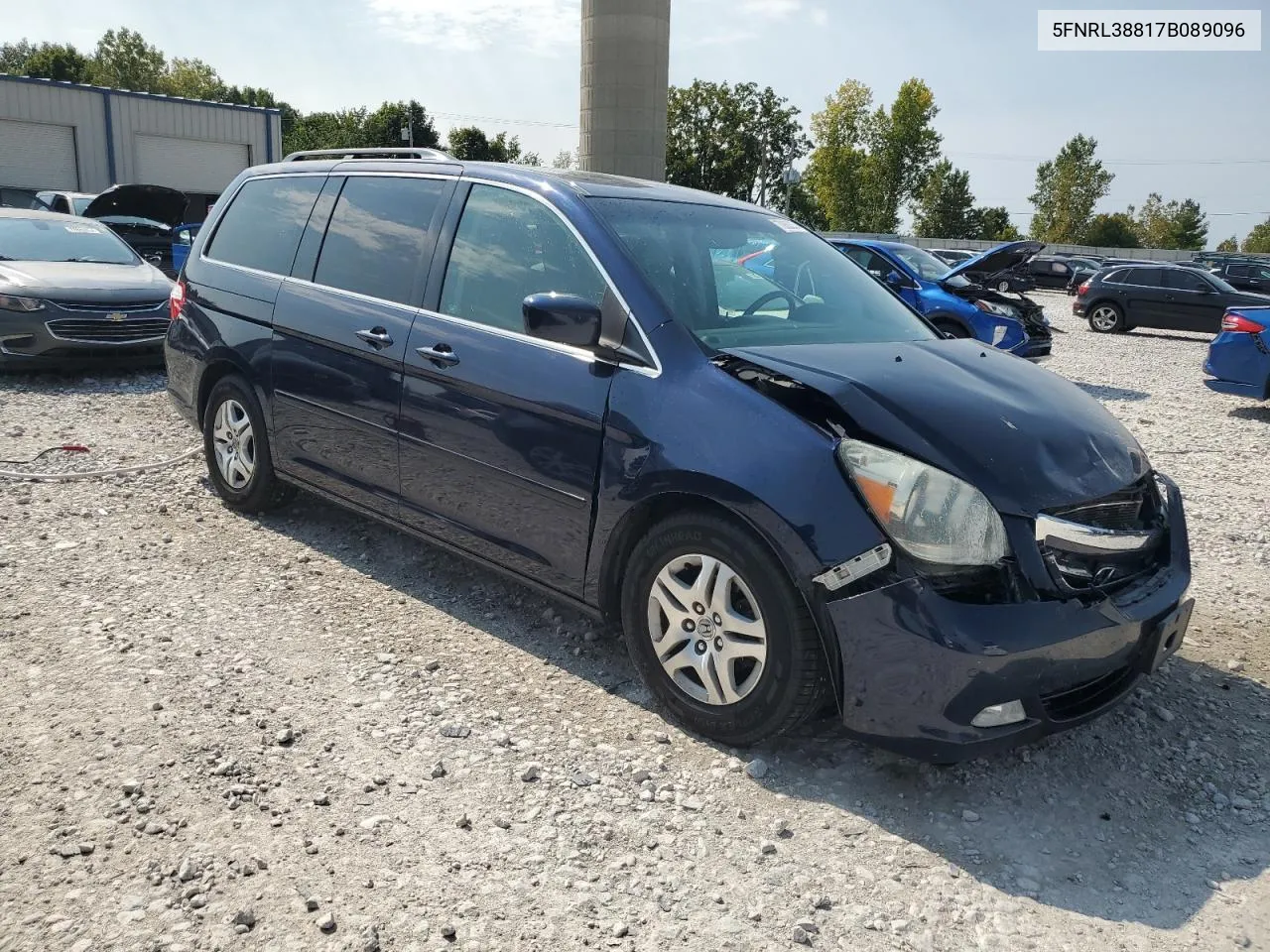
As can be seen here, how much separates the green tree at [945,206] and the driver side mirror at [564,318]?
75390 millimetres

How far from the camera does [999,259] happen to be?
12891 mm

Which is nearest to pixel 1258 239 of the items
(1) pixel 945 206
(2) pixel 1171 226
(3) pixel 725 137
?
(2) pixel 1171 226

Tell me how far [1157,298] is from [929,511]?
2062 cm

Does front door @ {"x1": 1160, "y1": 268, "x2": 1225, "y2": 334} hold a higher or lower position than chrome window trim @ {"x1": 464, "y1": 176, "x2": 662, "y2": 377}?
lower

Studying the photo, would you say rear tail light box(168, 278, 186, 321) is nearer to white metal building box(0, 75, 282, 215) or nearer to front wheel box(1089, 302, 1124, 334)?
front wheel box(1089, 302, 1124, 334)

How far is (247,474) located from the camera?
535cm

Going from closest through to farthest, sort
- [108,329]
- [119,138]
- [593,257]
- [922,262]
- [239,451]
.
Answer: [593,257] < [239,451] < [108,329] < [922,262] < [119,138]

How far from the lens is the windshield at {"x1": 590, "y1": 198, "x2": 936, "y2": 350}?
3672 millimetres

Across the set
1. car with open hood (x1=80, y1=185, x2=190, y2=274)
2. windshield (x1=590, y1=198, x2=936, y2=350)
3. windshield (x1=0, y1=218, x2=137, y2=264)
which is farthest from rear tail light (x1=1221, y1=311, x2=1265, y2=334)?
car with open hood (x1=80, y1=185, x2=190, y2=274)

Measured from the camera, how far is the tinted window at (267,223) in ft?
16.6

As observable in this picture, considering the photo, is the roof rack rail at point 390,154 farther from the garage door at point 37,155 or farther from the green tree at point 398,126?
the green tree at point 398,126

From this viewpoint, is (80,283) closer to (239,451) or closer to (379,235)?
(239,451)

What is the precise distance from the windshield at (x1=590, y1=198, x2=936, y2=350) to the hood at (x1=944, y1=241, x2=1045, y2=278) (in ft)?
29.5

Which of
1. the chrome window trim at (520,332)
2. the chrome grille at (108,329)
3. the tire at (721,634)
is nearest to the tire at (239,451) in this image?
the chrome window trim at (520,332)
